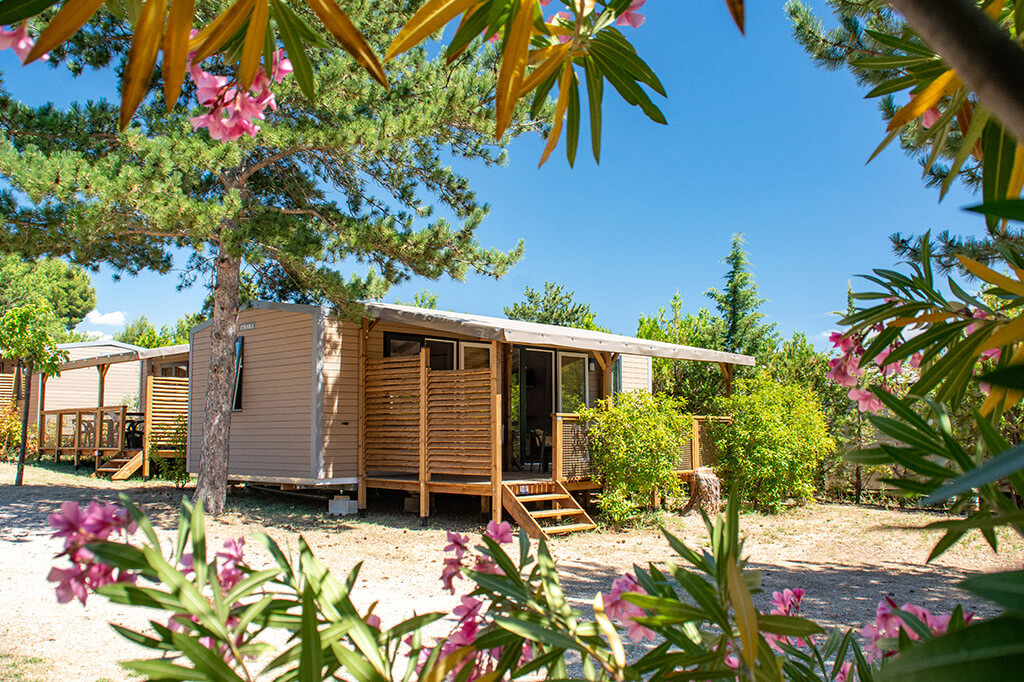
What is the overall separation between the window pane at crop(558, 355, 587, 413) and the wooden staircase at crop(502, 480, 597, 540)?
2.73 meters

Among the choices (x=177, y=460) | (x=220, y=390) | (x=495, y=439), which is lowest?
(x=177, y=460)

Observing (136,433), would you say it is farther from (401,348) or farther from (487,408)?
(487,408)

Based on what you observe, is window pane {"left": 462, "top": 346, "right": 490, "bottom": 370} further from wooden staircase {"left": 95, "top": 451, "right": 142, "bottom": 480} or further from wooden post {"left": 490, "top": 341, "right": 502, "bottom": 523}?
wooden staircase {"left": 95, "top": 451, "right": 142, "bottom": 480}

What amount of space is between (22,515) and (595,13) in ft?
40.3

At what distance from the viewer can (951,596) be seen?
666 centimetres

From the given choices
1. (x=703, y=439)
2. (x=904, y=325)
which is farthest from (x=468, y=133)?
(x=904, y=325)

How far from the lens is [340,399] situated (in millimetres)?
11641

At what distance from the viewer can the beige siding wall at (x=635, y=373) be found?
14.3 m

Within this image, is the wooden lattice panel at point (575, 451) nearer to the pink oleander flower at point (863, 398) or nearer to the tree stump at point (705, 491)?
the tree stump at point (705, 491)

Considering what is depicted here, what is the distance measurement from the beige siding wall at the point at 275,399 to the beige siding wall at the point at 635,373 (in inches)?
251

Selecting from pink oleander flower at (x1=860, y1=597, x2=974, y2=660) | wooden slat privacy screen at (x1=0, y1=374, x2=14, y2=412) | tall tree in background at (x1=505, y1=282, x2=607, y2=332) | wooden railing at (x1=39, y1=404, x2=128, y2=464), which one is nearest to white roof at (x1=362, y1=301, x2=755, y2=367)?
pink oleander flower at (x1=860, y1=597, x2=974, y2=660)

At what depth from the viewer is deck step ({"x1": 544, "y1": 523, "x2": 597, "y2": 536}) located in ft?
31.0

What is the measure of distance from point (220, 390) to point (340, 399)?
1.97m

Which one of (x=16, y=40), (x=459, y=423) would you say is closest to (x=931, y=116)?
(x=16, y=40)
